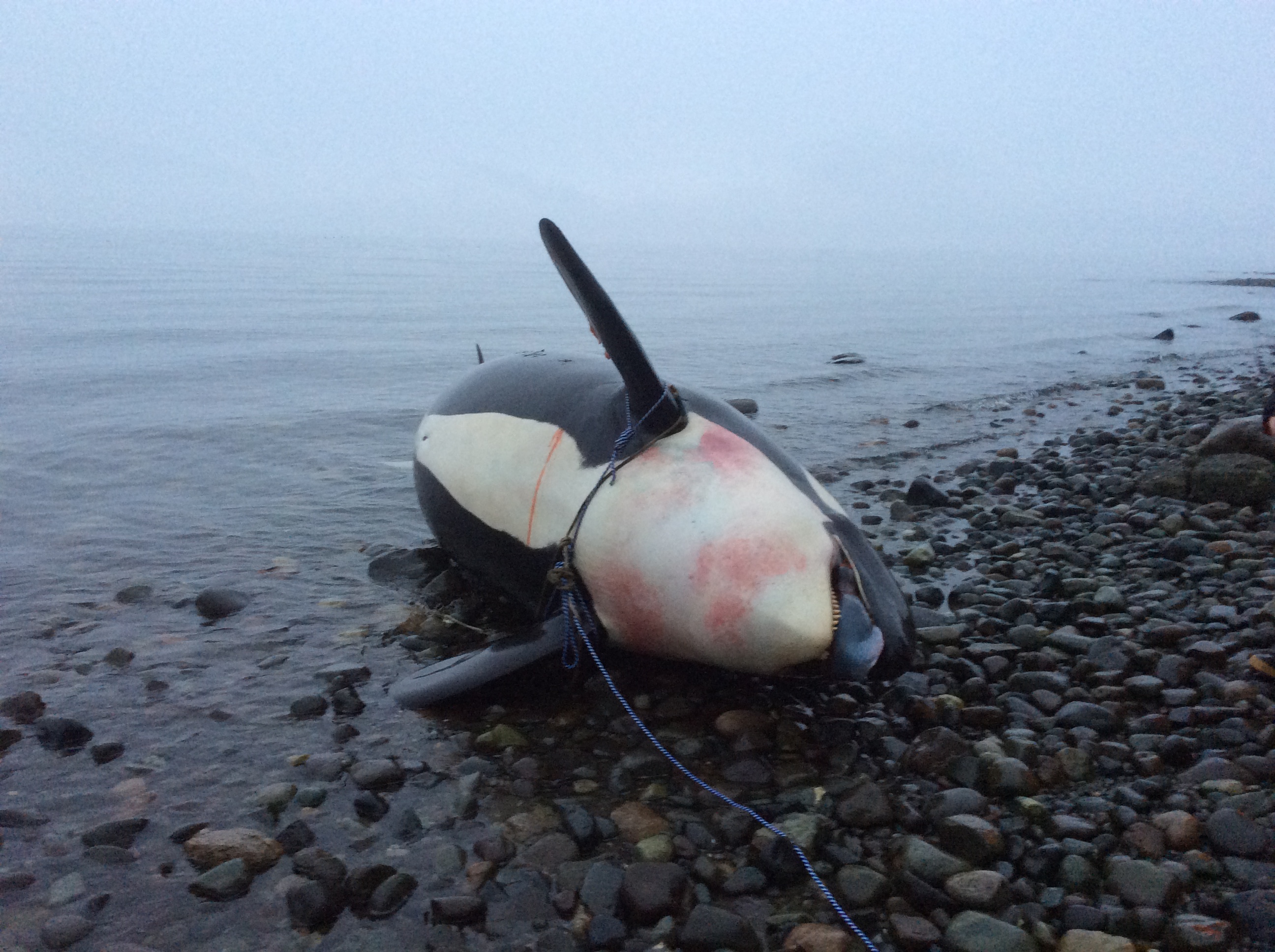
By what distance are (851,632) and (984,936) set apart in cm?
133

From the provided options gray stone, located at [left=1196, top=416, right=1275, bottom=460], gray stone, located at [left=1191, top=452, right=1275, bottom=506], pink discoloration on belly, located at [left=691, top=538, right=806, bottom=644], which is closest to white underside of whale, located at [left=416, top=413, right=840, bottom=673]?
pink discoloration on belly, located at [left=691, top=538, right=806, bottom=644]

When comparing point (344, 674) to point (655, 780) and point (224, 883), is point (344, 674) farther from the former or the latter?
point (655, 780)

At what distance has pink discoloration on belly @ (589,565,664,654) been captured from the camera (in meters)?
4.17

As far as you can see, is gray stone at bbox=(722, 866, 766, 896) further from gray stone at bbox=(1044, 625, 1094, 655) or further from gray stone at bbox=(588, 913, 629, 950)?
gray stone at bbox=(1044, 625, 1094, 655)

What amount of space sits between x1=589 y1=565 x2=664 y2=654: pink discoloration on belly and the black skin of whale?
0.44 metres

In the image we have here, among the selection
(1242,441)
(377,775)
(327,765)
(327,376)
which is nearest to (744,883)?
(377,775)

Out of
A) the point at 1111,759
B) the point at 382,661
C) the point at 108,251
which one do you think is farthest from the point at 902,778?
the point at 108,251

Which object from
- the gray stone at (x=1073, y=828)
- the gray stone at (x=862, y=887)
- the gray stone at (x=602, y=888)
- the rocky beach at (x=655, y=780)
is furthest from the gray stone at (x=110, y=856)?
the gray stone at (x=1073, y=828)

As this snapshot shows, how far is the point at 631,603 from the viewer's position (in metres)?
4.25

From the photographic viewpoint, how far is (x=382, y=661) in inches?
202

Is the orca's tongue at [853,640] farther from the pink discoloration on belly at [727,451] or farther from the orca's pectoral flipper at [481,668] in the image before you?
the orca's pectoral flipper at [481,668]

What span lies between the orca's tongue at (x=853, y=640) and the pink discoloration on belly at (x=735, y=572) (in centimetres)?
26

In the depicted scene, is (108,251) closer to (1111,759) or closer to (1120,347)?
(1120,347)

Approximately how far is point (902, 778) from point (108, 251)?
70.3 m
